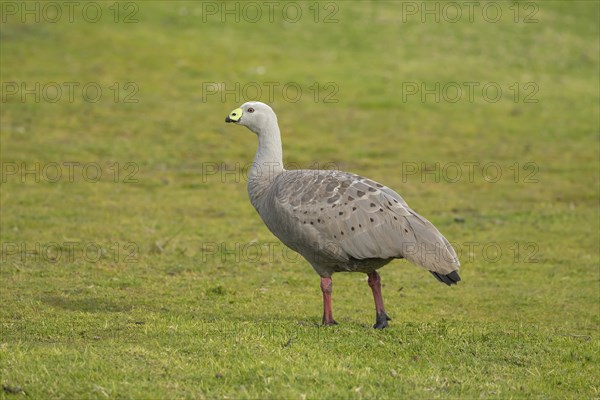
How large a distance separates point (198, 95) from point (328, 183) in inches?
781

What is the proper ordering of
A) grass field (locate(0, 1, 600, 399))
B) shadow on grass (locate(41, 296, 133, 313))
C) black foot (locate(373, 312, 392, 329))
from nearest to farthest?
1. grass field (locate(0, 1, 600, 399))
2. black foot (locate(373, 312, 392, 329))
3. shadow on grass (locate(41, 296, 133, 313))

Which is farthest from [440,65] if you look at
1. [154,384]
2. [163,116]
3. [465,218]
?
[154,384]

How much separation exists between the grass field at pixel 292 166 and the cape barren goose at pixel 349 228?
0.77m

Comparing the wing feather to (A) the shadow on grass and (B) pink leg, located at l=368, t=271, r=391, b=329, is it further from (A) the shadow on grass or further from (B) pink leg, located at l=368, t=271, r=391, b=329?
(A) the shadow on grass

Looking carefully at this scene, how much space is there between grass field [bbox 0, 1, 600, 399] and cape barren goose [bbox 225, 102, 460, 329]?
77 centimetres

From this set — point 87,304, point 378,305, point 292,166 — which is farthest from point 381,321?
point 292,166

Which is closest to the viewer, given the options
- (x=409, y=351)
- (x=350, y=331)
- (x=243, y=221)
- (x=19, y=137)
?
(x=409, y=351)

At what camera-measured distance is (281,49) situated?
Answer: 35406 mm

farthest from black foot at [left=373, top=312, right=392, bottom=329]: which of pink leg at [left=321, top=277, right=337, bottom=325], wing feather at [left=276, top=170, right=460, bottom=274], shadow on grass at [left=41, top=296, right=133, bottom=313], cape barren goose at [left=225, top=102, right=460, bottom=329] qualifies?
shadow on grass at [left=41, top=296, right=133, bottom=313]

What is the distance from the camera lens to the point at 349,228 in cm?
1048

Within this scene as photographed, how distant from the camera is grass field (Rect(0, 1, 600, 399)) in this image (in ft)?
29.2

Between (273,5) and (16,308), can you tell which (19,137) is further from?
(273,5)

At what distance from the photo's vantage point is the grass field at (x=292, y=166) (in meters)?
8.90

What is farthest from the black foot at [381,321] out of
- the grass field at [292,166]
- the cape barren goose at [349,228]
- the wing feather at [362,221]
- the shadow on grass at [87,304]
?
the shadow on grass at [87,304]
